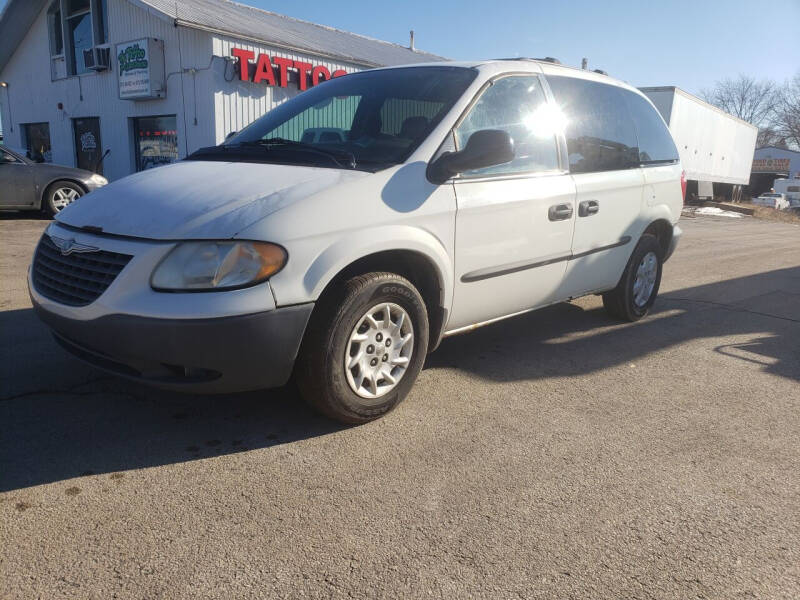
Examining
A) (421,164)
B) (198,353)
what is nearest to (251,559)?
(198,353)

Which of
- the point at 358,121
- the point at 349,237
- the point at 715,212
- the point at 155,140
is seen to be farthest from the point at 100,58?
the point at 715,212

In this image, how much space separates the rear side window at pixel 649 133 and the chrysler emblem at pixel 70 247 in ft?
12.9

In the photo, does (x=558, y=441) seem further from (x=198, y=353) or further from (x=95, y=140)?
(x=95, y=140)

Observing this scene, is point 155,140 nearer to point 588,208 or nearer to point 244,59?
point 244,59

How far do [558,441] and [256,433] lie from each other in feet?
4.74

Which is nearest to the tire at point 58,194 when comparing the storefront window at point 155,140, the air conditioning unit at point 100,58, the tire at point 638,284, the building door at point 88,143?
the storefront window at point 155,140

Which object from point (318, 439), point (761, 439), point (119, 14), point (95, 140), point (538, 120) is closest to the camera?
point (318, 439)

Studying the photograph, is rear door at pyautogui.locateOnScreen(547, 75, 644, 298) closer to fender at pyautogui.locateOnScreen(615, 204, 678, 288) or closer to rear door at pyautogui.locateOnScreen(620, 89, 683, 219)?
fender at pyautogui.locateOnScreen(615, 204, 678, 288)

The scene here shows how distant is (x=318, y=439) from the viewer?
3.00 m

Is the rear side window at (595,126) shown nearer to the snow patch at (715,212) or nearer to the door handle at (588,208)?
the door handle at (588,208)

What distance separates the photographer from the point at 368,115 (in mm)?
3777

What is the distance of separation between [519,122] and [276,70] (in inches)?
503

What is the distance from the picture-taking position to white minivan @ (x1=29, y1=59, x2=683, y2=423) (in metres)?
2.59

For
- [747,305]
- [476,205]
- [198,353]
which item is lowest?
[747,305]
